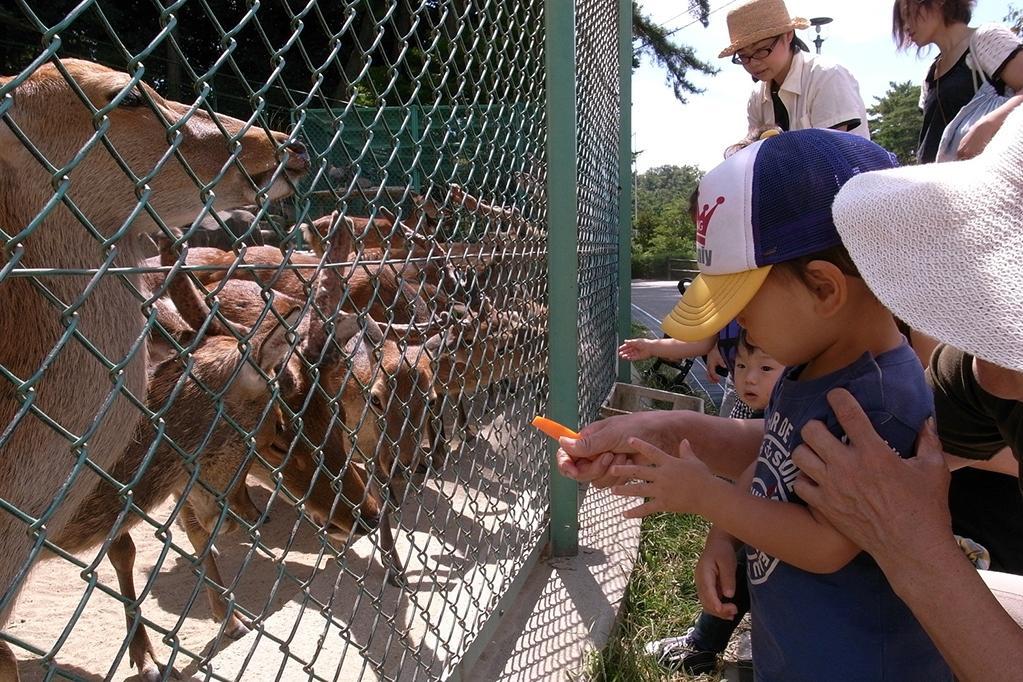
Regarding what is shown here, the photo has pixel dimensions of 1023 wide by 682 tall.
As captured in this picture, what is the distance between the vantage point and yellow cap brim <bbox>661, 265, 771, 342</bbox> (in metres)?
1.53

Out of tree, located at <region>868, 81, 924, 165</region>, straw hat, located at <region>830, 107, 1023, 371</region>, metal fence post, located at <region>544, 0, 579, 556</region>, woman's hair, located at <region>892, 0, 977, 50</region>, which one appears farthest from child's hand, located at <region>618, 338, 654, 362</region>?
tree, located at <region>868, 81, 924, 165</region>

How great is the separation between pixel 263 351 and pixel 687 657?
215 cm

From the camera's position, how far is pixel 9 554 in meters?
2.10

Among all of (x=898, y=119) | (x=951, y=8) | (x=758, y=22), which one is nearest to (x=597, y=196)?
(x=758, y=22)

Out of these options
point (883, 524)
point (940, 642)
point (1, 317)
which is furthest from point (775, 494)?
point (1, 317)

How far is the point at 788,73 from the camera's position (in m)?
4.25

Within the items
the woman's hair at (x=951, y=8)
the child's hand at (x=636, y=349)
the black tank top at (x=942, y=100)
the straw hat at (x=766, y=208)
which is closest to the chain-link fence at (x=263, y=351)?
the child's hand at (x=636, y=349)

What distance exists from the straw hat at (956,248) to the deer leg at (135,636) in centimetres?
347

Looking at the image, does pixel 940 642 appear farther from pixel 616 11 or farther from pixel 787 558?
pixel 616 11

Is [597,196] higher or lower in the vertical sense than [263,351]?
higher

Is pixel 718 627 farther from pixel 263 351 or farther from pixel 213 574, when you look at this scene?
pixel 213 574

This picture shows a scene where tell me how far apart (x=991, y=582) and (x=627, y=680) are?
125 centimetres

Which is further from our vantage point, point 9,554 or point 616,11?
point 616,11

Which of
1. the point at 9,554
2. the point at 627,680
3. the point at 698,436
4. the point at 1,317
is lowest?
the point at 9,554
